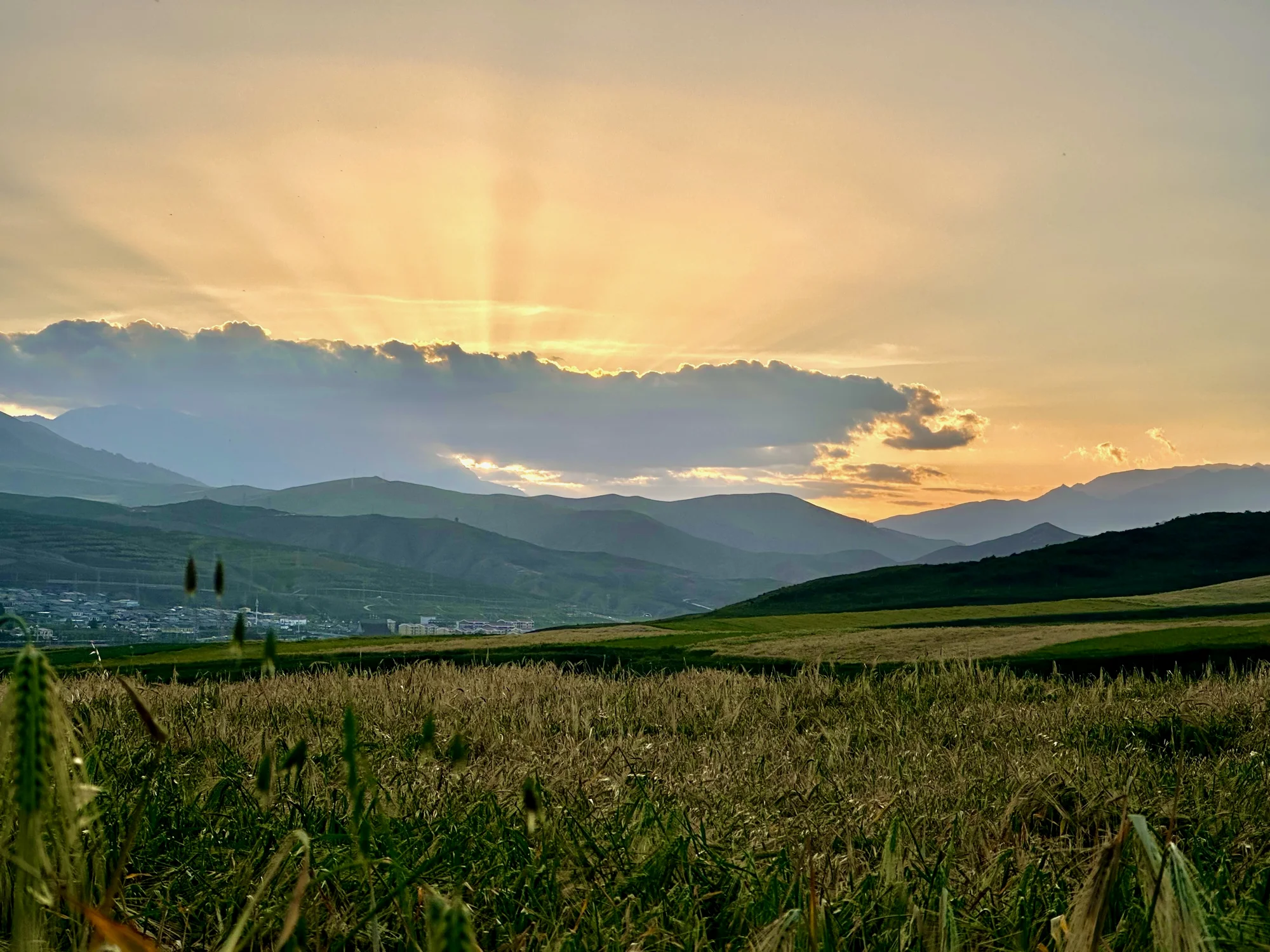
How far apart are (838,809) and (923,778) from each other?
162cm

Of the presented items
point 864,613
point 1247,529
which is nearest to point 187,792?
point 864,613

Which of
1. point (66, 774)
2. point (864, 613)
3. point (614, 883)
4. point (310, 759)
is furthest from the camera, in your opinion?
point (864, 613)

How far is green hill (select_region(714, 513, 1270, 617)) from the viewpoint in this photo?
9831 cm

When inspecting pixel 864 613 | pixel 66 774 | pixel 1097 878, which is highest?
pixel 66 774

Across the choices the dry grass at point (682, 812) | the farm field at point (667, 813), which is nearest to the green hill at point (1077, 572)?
the farm field at point (667, 813)

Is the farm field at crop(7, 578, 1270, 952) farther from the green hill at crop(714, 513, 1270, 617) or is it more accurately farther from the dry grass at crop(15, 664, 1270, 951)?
the green hill at crop(714, 513, 1270, 617)

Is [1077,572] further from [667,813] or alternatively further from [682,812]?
[682,812]

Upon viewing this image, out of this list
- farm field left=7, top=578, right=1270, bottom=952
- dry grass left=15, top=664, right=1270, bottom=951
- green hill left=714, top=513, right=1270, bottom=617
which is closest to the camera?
farm field left=7, top=578, right=1270, bottom=952

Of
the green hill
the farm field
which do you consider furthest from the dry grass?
the green hill

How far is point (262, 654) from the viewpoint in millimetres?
1808

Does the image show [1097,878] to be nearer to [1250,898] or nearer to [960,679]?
[1250,898]

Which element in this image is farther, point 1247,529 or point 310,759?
point 1247,529

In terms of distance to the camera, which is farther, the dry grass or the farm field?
Answer: the dry grass

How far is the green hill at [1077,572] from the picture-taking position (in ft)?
323
